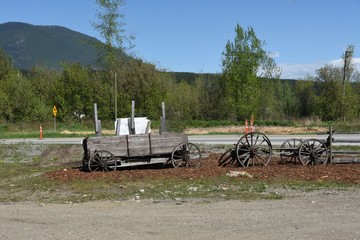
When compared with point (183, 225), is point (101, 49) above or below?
above

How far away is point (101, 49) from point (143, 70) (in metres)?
6.05

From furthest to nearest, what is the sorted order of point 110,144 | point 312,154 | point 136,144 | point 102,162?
1. point 136,144
2. point 312,154
3. point 110,144
4. point 102,162

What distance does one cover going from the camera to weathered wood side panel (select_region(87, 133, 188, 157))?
56.2ft

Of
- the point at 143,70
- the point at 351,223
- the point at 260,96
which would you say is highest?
the point at 143,70

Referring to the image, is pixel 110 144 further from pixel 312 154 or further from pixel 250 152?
pixel 312 154

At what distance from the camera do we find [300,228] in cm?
821

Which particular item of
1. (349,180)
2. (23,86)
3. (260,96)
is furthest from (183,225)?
(23,86)

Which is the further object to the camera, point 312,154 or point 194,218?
point 312,154

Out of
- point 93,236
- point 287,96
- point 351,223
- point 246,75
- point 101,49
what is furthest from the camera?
point 287,96

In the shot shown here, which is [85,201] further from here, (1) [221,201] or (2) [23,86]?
(2) [23,86]

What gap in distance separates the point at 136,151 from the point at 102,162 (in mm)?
1306

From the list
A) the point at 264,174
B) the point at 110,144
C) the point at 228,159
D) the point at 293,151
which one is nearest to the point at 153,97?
the point at 228,159

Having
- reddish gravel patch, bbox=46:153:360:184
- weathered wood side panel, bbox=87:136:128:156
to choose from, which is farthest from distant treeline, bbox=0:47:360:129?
reddish gravel patch, bbox=46:153:360:184

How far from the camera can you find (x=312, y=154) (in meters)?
17.4
